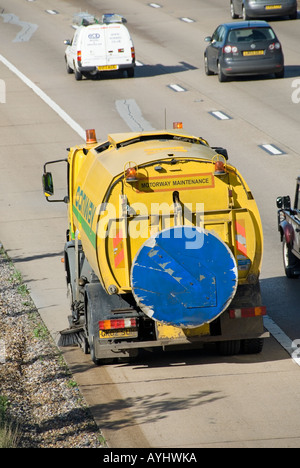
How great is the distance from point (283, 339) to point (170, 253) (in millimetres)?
2756

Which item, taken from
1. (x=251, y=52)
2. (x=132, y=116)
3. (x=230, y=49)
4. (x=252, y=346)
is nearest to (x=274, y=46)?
(x=251, y=52)

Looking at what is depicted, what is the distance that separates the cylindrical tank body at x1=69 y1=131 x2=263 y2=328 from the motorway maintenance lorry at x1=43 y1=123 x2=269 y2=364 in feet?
0.04

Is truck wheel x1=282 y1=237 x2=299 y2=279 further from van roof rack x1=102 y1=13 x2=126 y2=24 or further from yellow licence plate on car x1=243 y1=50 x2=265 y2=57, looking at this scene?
van roof rack x1=102 y1=13 x2=126 y2=24

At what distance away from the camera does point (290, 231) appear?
1650 cm

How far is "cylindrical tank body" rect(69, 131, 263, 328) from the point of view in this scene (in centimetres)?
1198

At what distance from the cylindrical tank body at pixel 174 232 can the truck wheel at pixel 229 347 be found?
0.92 metres

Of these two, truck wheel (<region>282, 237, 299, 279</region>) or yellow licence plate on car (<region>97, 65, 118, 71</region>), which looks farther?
yellow licence plate on car (<region>97, 65, 118, 71</region>)

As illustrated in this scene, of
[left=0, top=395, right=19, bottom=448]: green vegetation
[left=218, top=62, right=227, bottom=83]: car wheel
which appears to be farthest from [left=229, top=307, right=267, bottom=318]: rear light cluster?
[left=218, top=62, right=227, bottom=83]: car wheel

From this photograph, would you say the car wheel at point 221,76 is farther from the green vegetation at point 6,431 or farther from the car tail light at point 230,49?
the green vegetation at point 6,431

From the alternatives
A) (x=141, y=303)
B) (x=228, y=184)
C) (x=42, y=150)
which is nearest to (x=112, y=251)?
(x=141, y=303)

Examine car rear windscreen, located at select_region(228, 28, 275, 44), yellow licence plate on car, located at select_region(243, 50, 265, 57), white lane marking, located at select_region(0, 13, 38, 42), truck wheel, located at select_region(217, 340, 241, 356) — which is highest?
truck wheel, located at select_region(217, 340, 241, 356)

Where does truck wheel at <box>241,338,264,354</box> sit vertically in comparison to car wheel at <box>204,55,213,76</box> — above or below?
above
